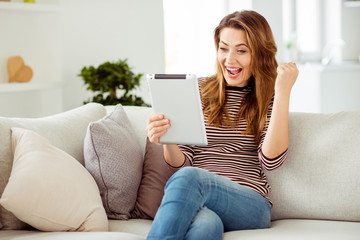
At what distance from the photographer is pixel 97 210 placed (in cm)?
194

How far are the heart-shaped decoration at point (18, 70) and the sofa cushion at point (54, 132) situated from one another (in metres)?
1.24

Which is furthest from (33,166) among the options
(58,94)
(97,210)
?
(58,94)

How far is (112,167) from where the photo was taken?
2.11 m

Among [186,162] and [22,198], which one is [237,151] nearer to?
[186,162]

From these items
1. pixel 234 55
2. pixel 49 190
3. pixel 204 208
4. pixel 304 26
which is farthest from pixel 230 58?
pixel 304 26

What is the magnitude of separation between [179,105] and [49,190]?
532 millimetres

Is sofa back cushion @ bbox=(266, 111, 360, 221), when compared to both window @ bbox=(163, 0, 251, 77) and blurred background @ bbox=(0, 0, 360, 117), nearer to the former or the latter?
blurred background @ bbox=(0, 0, 360, 117)

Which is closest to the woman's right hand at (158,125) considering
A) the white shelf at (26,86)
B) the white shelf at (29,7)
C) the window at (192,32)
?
the white shelf at (26,86)

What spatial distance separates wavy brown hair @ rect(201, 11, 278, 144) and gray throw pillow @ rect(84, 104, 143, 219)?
379 millimetres

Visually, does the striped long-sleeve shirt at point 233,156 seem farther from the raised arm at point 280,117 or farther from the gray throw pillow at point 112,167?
the gray throw pillow at point 112,167

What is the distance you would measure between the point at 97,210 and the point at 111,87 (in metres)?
1.71

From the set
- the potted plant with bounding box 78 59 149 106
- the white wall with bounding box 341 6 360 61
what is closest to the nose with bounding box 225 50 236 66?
the potted plant with bounding box 78 59 149 106

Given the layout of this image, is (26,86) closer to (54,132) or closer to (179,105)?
(54,132)

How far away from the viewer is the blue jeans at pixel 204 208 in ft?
5.48
